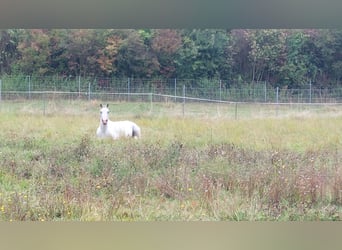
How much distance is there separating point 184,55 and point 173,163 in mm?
923

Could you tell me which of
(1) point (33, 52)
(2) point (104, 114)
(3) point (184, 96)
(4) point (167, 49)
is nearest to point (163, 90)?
(3) point (184, 96)

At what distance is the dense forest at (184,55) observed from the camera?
3938 mm

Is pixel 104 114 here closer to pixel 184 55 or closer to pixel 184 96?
pixel 184 96

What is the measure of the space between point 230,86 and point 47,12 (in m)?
1.76

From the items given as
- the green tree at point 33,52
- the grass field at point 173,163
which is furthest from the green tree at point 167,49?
the green tree at point 33,52

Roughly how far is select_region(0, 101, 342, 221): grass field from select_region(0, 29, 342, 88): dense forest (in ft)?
0.95

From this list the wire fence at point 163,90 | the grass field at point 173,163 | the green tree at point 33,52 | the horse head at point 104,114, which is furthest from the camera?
the horse head at point 104,114

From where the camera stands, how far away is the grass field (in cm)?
350

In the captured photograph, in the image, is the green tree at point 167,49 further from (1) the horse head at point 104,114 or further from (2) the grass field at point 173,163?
(1) the horse head at point 104,114

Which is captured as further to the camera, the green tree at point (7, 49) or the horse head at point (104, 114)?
the horse head at point (104, 114)

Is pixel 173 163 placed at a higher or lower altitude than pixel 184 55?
lower

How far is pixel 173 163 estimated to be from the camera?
13.1 ft

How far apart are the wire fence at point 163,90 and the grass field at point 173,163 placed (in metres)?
0.08

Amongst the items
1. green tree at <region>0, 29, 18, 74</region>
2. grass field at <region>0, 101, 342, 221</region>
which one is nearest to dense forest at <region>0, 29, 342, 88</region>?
green tree at <region>0, 29, 18, 74</region>
